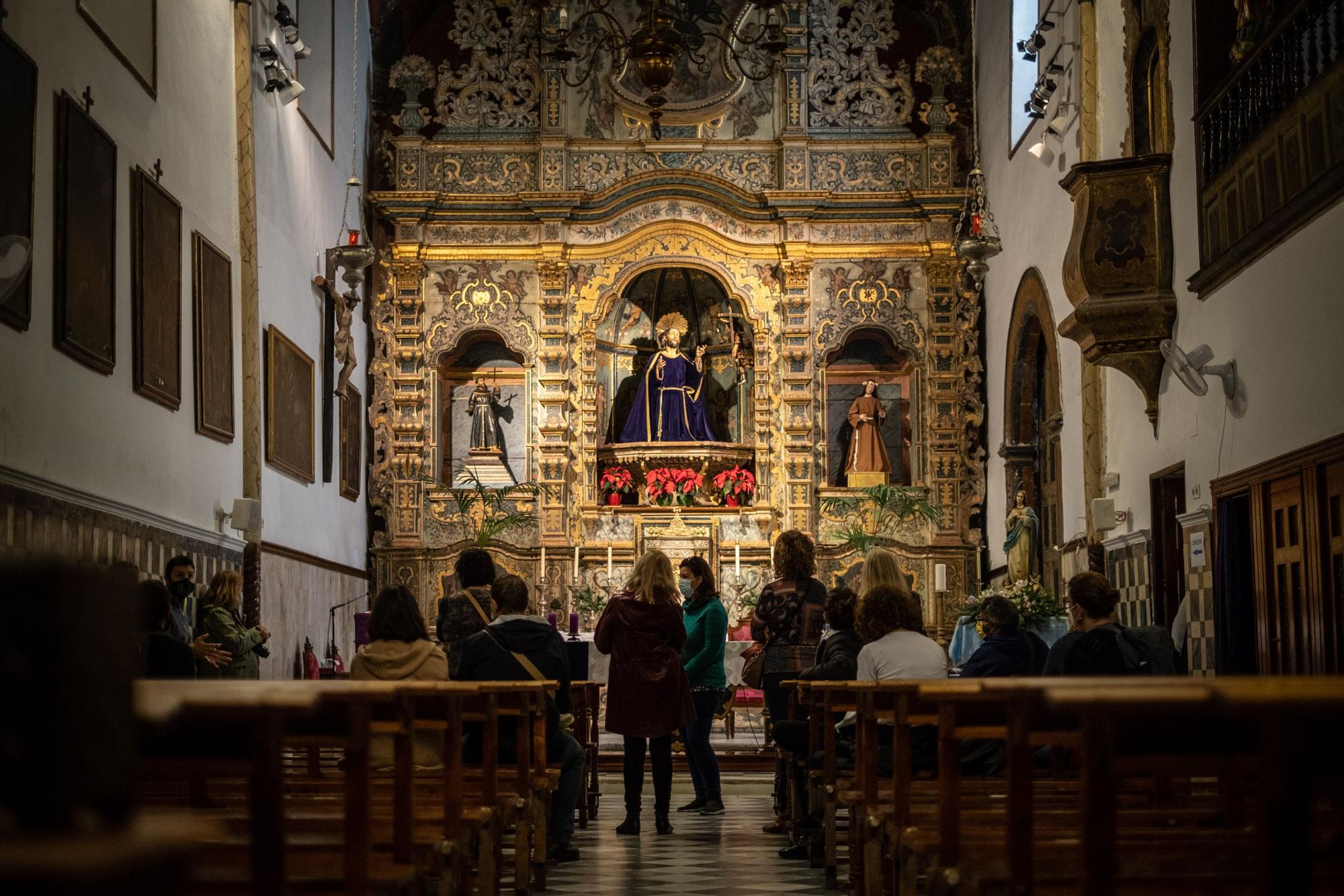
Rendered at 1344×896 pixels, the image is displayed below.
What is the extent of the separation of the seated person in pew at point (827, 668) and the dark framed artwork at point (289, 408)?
6736 mm

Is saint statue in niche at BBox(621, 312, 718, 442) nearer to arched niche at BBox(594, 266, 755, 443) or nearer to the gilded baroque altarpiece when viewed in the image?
arched niche at BBox(594, 266, 755, 443)

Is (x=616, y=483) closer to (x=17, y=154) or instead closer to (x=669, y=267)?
(x=669, y=267)

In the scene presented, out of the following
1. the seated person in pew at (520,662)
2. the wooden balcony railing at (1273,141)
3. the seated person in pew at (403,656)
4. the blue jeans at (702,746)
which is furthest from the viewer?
the blue jeans at (702,746)

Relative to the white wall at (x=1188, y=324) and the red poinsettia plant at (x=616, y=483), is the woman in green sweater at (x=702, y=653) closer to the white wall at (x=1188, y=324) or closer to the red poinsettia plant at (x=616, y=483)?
the white wall at (x=1188, y=324)

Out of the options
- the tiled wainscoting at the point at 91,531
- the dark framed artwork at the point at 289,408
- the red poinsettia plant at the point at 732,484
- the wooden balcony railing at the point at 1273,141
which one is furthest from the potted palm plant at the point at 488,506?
the wooden balcony railing at the point at 1273,141

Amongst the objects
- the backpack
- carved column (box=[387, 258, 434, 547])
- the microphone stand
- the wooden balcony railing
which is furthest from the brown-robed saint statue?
the backpack

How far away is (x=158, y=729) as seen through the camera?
292 centimetres

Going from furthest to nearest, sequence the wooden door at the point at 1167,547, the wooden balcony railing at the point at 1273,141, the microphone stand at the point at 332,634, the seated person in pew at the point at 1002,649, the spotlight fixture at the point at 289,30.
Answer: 1. the microphone stand at the point at 332,634
2. the spotlight fixture at the point at 289,30
3. the wooden door at the point at 1167,547
4. the wooden balcony railing at the point at 1273,141
5. the seated person in pew at the point at 1002,649

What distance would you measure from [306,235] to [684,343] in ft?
18.2

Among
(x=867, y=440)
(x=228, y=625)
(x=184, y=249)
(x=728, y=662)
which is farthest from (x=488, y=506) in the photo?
(x=228, y=625)

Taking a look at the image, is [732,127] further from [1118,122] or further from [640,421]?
[1118,122]

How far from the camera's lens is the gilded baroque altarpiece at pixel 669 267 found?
18.3 metres

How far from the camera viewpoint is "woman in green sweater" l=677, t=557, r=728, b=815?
9.45 m

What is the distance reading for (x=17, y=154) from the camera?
8.17m
